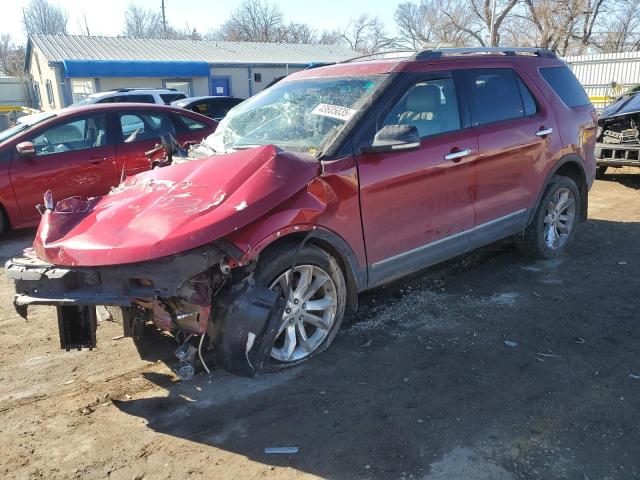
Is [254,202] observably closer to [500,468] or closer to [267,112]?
[267,112]

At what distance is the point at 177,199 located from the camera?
10.6 ft

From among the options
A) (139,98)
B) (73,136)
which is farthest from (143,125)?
(139,98)

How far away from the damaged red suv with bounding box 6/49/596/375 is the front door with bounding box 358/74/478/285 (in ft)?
0.04

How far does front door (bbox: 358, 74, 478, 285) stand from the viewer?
3.88 metres

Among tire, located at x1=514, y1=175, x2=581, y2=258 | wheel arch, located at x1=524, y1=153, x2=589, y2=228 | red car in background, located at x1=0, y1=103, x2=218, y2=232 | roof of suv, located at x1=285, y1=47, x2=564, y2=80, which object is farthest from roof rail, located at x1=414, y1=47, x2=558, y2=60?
red car in background, located at x1=0, y1=103, x2=218, y2=232

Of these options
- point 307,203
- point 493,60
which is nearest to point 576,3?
point 493,60

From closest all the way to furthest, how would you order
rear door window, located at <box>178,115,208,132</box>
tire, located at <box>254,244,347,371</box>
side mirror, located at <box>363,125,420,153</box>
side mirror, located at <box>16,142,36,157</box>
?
tire, located at <box>254,244,347,371</box>, side mirror, located at <box>363,125,420,153</box>, side mirror, located at <box>16,142,36,157</box>, rear door window, located at <box>178,115,208,132</box>

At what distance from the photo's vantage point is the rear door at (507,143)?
461 cm

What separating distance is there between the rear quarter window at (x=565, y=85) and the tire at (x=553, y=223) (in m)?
0.79

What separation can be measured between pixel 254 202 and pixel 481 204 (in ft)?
7.68

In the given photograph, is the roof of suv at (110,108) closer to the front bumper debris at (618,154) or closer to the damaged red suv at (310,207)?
the damaged red suv at (310,207)

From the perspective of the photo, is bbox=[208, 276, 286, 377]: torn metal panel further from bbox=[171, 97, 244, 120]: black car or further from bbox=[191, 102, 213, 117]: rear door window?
bbox=[191, 102, 213, 117]: rear door window

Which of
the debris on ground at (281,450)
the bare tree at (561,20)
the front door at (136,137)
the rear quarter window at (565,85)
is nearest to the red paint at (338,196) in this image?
the rear quarter window at (565,85)

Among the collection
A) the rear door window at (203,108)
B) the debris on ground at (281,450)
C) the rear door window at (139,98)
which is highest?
the rear door window at (139,98)
